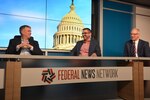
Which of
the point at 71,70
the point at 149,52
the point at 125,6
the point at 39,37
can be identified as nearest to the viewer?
the point at 71,70

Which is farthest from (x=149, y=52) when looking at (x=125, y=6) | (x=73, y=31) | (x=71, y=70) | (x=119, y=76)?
(x=125, y=6)

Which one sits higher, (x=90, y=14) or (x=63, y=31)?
(x=90, y=14)

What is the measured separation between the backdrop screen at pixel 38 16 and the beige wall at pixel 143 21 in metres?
1.50

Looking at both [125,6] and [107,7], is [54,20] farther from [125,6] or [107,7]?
[125,6]

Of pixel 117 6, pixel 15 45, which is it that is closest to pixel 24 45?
pixel 15 45

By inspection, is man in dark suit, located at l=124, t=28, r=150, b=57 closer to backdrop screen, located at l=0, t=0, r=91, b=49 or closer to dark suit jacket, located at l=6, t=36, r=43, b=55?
dark suit jacket, located at l=6, t=36, r=43, b=55

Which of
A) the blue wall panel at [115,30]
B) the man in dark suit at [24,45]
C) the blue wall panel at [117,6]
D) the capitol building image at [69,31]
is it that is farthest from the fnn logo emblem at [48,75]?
the blue wall panel at [117,6]

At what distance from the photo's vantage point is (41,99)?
1995 millimetres

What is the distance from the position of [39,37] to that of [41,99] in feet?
6.79

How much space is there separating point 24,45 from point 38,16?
4.96 ft

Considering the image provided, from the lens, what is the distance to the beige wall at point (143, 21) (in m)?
5.13

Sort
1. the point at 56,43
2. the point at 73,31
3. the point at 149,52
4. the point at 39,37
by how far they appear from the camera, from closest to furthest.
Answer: the point at 149,52
the point at 39,37
the point at 56,43
the point at 73,31

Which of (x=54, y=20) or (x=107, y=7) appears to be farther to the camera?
(x=107, y=7)

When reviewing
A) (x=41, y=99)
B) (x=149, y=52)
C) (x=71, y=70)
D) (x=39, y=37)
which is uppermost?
(x=39, y=37)
